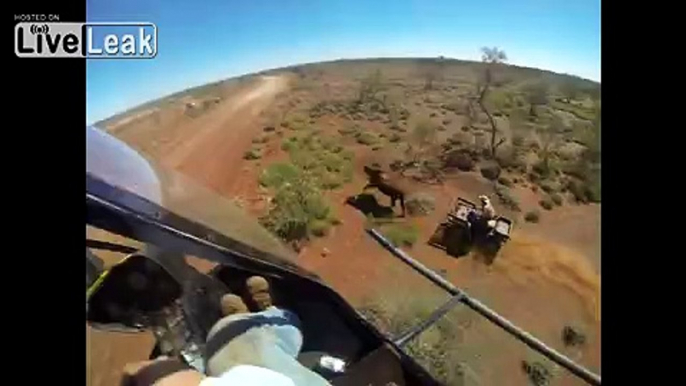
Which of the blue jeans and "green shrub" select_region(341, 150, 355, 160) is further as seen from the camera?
"green shrub" select_region(341, 150, 355, 160)

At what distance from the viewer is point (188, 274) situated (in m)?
2.32

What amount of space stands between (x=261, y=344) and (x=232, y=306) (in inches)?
4.6

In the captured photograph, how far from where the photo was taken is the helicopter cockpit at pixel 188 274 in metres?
2.31

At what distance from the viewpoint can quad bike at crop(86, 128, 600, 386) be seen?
2.31m

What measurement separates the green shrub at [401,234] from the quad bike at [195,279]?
0.8 inches

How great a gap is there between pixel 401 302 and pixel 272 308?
0.32m

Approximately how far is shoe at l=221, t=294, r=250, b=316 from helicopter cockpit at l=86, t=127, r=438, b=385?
0.05 ft

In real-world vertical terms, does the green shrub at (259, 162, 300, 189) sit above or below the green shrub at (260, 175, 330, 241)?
above

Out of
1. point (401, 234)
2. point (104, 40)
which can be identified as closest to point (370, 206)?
point (401, 234)

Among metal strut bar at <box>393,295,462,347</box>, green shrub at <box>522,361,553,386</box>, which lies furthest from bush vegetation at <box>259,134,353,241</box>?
green shrub at <box>522,361,553,386</box>

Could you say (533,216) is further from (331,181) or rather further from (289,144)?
(289,144)

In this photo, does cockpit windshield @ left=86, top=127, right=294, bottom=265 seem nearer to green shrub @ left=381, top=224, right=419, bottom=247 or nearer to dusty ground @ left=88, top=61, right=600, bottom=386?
dusty ground @ left=88, top=61, right=600, bottom=386

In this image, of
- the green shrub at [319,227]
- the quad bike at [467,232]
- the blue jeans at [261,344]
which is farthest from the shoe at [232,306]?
the quad bike at [467,232]

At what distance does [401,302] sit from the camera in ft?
7.66
